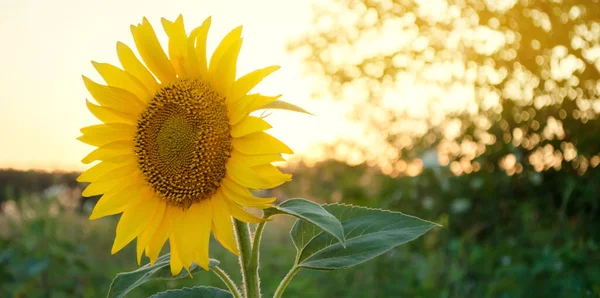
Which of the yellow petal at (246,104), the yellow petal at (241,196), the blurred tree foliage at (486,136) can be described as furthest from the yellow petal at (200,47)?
the blurred tree foliage at (486,136)

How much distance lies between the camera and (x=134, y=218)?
1.32 meters

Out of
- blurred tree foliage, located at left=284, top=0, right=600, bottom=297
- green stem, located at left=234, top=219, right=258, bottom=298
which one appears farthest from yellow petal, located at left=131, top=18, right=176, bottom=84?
blurred tree foliage, located at left=284, top=0, right=600, bottom=297

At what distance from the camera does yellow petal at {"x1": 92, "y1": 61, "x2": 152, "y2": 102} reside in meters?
1.33

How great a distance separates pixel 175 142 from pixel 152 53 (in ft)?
0.58

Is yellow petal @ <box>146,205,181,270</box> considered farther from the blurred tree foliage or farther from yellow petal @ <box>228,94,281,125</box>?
the blurred tree foliage

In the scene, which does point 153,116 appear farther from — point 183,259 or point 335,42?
point 335,42

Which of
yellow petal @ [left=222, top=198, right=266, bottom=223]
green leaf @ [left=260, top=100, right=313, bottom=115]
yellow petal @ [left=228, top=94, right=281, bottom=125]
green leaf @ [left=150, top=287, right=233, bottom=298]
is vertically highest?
yellow petal @ [left=228, top=94, right=281, bottom=125]

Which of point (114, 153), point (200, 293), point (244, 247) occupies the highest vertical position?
point (114, 153)

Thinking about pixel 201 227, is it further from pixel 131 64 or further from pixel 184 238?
pixel 131 64

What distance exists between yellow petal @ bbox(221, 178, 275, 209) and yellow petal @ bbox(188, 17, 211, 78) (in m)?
0.21

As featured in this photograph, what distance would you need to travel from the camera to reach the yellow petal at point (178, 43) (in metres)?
1.29

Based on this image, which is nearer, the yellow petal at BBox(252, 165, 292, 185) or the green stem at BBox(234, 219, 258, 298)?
the yellow petal at BBox(252, 165, 292, 185)

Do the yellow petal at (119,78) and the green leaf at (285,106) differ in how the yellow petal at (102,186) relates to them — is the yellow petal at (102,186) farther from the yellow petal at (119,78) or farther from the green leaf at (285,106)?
the green leaf at (285,106)

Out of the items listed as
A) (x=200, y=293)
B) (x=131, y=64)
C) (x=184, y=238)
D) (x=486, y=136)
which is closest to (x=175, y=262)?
(x=184, y=238)
